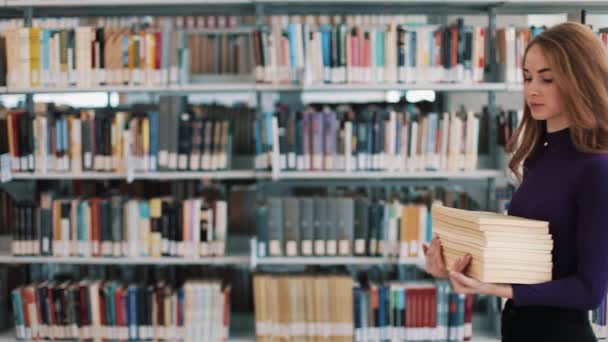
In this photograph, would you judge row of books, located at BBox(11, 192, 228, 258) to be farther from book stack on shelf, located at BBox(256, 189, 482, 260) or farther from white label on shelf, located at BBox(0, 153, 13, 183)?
book stack on shelf, located at BBox(256, 189, 482, 260)

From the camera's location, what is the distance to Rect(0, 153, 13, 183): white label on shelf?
3174 millimetres

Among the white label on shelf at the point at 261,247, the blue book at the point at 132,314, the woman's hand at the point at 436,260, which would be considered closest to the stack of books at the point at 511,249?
the woman's hand at the point at 436,260

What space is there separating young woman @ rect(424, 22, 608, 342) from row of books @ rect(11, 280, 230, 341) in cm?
201

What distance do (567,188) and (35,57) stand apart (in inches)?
107

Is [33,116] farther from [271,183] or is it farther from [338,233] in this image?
[338,233]

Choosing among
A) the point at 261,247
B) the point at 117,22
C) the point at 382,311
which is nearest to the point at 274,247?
the point at 261,247

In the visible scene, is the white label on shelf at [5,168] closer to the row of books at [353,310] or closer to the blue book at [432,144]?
the row of books at [353,310]

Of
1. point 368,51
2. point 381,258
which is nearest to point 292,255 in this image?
point 381,258

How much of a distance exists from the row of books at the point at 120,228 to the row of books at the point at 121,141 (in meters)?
0.19

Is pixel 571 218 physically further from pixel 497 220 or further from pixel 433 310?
pixel 433 310

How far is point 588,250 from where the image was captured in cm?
131

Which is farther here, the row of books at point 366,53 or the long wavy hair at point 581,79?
the row of books at point 366,53

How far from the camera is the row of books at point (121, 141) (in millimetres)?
3170

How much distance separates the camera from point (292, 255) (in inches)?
124
